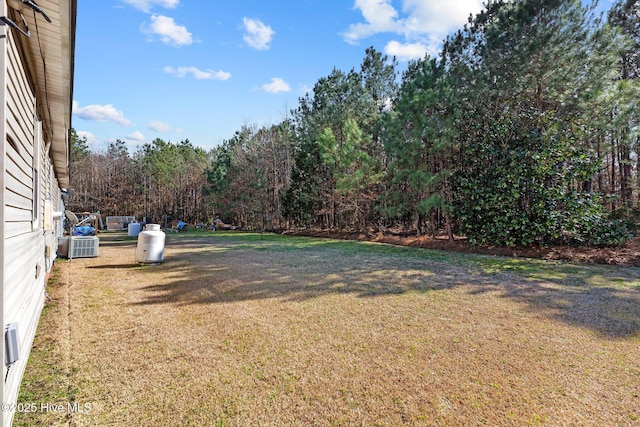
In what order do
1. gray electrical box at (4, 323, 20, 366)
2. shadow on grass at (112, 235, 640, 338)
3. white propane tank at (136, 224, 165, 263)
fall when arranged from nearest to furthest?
gray electrical box at (4, 323, 20, 366) → shadow on grass at (112, 235, 640, 338) → white propane tank at (136, 224, 165, 263)

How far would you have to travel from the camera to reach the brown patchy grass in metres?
1.85

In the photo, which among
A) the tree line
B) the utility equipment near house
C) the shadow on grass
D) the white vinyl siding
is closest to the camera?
the white vinyl siding

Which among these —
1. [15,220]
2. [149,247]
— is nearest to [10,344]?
[15,220]

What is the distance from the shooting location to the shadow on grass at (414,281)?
12.7 feet

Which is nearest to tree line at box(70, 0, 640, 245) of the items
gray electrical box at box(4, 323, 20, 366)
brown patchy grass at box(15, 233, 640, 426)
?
brown patchy grass at box(15, 233, 640, 426)

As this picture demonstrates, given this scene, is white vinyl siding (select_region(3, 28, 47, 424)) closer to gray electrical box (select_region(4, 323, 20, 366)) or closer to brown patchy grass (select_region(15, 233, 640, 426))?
gray electrical box (select_region(4, 323, 20, 366))

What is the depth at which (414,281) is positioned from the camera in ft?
17.1

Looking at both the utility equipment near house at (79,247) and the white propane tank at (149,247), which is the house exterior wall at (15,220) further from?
the utility equipment near house at (79,247)

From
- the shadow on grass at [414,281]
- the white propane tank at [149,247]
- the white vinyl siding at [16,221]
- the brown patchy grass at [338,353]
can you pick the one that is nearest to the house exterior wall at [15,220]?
the white vinyl siding at [16,221]

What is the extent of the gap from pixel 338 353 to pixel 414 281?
2978mm

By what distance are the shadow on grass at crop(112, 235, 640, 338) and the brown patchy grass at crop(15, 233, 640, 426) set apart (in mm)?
45

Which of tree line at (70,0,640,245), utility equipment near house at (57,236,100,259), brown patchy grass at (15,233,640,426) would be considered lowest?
brown patchy grass at (15,233,640,426)

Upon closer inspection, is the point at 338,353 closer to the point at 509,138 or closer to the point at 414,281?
the point at 414,281

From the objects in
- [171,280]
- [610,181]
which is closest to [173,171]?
[171,280]
